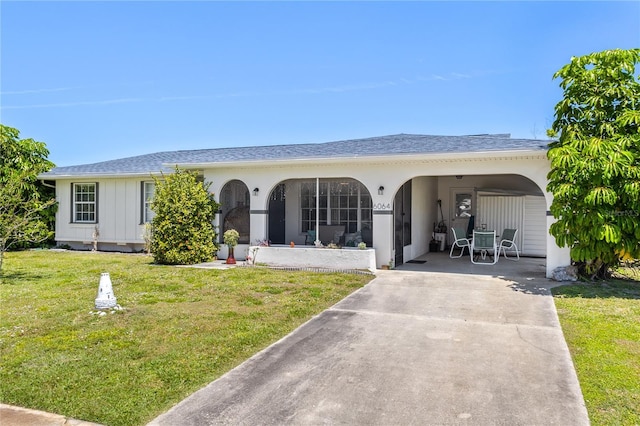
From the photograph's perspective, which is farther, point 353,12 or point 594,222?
point 353,12

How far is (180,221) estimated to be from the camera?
11.0 meters

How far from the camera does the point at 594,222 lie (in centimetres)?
739

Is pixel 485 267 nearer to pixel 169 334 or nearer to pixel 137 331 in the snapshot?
pixel 169 334

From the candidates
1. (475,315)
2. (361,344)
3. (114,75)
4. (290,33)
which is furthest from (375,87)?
(361,344)

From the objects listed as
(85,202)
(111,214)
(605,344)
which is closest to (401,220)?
(605,344)

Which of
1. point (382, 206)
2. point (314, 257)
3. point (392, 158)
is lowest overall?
point (314, 257)

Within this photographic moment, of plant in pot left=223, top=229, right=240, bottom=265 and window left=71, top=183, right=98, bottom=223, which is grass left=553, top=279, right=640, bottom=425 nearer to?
plant in pot left=223, top=229, right=240, bottom=265

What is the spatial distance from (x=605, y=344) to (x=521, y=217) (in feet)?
30.1

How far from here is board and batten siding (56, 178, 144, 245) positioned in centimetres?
1404

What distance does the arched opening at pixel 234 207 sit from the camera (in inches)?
486

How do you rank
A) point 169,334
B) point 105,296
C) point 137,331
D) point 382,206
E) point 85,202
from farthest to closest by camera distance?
point 85,202, point 382,206, point 105,296, point 137,331, point 169,334

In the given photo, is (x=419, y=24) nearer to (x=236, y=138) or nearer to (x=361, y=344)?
(x=361, y=344)

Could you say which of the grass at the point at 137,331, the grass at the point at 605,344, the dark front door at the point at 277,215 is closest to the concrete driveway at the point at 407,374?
the grass at the point at 605,344

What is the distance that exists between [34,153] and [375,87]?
14.1m
